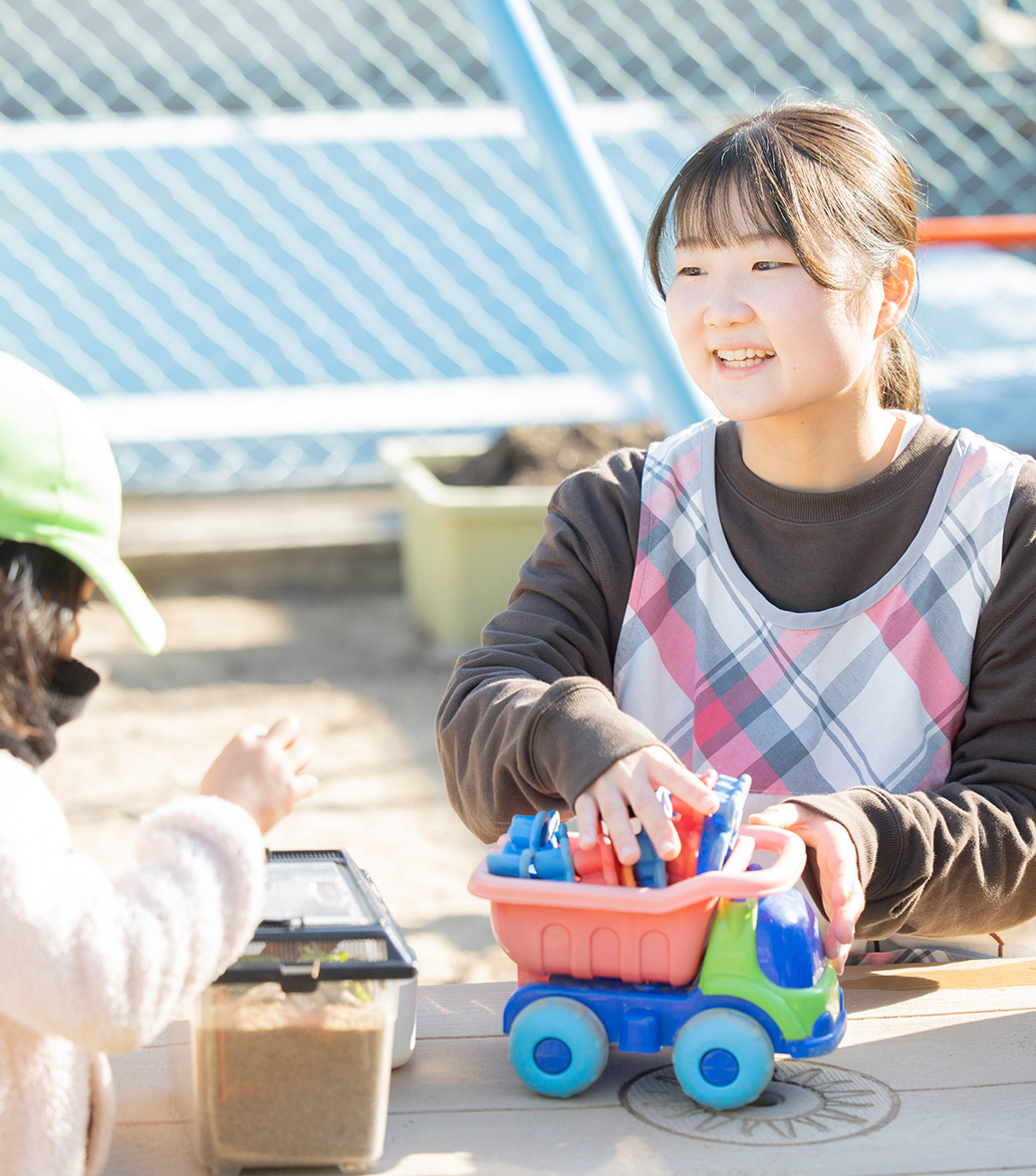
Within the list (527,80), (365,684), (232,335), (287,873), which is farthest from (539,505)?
(287,873)

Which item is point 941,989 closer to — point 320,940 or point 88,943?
point 320,940

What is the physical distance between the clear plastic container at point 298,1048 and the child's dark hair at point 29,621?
0.59 feet

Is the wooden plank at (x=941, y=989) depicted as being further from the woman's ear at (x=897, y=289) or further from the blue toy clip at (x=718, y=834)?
the woman's ear at (x=897, y=289)

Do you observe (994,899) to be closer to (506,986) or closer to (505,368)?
(506,986)

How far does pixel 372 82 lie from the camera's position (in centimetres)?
570

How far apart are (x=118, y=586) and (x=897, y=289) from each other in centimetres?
69

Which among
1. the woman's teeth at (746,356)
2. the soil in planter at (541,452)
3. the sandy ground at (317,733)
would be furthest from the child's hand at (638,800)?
the soil in planter at (541,452)

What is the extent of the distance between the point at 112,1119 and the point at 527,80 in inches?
56.4

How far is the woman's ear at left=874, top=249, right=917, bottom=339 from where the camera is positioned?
116cm

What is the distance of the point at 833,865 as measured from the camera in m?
0.88

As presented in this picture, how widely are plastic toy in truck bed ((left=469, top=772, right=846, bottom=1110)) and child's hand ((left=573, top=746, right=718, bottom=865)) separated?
1 centimetres

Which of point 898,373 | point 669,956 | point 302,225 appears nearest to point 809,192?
point 898,373

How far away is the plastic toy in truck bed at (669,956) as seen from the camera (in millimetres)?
794

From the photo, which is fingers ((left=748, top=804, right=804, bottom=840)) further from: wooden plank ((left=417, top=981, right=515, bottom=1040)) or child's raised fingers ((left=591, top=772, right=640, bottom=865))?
wooden plank ((left=417, top=981, right=515, bottom=1040))
